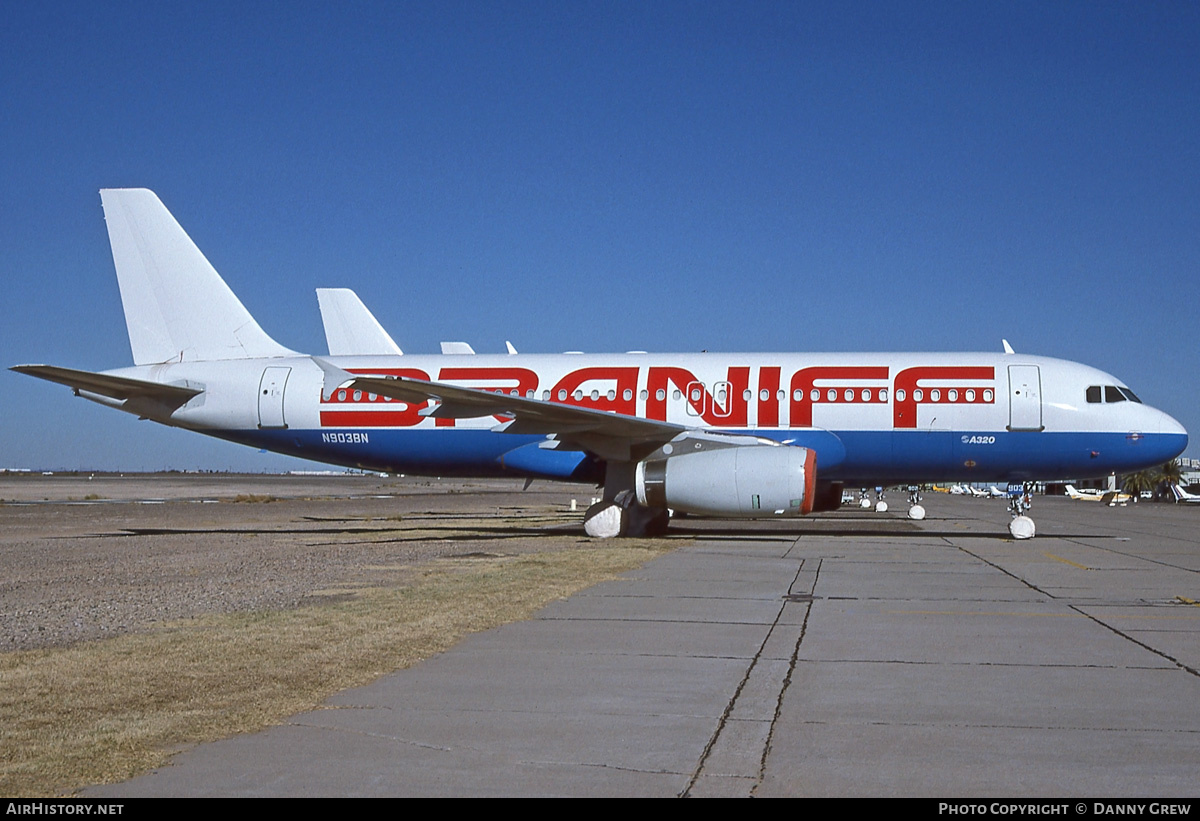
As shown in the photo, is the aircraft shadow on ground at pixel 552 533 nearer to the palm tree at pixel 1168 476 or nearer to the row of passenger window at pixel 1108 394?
the row of passenger window at pixel 1108 394

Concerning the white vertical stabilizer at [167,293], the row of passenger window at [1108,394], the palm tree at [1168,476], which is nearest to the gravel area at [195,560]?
the white vertical stabilizer at [167,293]

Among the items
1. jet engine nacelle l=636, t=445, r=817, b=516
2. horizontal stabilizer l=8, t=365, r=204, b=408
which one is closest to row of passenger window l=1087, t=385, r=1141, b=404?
jet engine nacelle l=636, t=445, r=817, b=516

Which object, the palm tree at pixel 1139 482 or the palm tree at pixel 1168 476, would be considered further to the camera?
the palm tree at pixel 1139 482

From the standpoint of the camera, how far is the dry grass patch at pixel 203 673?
5223 mm

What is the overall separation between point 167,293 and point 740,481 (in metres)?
13.8

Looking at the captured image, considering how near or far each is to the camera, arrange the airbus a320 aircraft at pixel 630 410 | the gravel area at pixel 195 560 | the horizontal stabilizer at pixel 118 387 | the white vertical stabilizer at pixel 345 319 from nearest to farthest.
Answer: the gravel area at pixel 195 560, the airbus a320 aircraft at pixel 630 410, the horizontal stabilizer at pixel 118 387, the white vertical stabilizer at pixel 345 319

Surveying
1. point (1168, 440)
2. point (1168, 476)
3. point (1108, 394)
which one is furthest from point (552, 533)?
point (1168, 476)

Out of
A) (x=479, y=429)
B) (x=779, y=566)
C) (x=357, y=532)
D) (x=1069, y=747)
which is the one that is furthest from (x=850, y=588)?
(x=357, y=532)

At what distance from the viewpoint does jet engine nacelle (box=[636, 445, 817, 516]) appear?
61.6ft

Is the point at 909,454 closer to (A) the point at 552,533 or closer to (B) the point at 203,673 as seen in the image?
(A) the point at 552,533

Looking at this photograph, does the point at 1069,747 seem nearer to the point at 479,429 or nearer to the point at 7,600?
the point at 7,600

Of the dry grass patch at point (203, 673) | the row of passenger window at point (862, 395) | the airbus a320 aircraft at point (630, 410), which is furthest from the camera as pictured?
the row of passenger window at point (862, 395)

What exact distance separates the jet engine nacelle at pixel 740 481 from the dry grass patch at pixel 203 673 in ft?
22.5

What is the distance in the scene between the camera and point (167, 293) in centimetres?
2488
